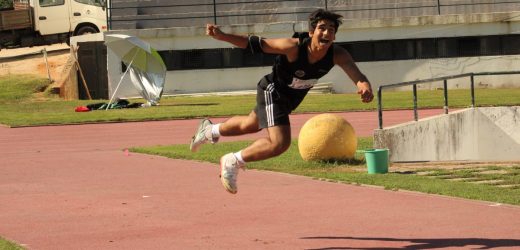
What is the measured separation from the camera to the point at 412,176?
1550cm

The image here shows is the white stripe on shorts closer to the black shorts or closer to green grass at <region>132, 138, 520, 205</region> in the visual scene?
the black shorts

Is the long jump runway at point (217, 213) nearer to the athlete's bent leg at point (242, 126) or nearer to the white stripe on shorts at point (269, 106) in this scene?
the athlete's bent leg at point (242, 126)

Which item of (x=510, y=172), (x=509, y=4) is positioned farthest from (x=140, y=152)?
(x=509, y=4)

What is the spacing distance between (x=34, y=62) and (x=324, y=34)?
4326 centimetres

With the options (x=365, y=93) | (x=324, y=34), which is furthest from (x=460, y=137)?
(x=324, y=34)

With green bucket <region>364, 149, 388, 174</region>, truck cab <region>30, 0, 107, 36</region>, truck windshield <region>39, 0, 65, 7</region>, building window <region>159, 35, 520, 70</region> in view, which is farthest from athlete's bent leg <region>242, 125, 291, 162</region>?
truck windshield <region>39, 0, 65, 7</region>

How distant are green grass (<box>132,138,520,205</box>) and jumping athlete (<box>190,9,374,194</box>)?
325 cm

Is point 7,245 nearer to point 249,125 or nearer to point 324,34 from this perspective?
point 249,125

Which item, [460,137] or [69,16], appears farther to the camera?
[69,16]

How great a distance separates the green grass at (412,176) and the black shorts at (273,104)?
128 inches

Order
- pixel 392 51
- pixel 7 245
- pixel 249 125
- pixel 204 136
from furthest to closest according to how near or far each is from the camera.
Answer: pixel 392 51
pixel 204 136
pixel 249 125
pixel 7 245

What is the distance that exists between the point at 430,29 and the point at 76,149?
994 inches

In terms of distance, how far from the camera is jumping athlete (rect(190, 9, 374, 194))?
32.3 feet

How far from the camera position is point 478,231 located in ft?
33.3
